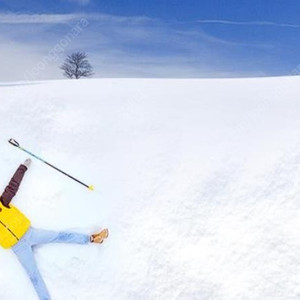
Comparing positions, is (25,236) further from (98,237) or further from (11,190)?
(98,237)

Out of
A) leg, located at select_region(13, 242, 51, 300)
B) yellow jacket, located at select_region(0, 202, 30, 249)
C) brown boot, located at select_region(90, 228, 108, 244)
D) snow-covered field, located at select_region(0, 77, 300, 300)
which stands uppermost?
snow-covered field, located at select_region(0, 77, 300, 300)

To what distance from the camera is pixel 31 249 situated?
784cm

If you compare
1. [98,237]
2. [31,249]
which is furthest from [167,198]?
[31,249]

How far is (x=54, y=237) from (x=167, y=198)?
6.69ft

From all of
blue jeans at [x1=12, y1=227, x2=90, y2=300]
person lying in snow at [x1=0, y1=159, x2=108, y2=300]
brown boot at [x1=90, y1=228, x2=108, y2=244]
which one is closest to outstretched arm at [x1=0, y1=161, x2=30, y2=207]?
person lying in snow at [x1=0, y1=159, x2=108, y2=300]

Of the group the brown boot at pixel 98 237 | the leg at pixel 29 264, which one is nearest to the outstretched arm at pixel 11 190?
the leg at pixel 29 264

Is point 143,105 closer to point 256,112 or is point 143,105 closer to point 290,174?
point 256,112

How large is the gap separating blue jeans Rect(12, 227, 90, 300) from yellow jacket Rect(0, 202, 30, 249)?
19cm

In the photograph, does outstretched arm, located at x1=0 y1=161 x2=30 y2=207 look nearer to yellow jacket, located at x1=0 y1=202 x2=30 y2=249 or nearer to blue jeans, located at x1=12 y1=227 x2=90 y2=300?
yellow jacket, located at x1=0 y1=202 x2=30 y2=249

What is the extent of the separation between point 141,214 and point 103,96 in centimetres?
486

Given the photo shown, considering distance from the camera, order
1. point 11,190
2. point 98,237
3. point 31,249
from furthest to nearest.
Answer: point 98,237 < point 31,249 < point 11,190

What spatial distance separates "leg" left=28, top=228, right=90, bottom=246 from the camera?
778cm

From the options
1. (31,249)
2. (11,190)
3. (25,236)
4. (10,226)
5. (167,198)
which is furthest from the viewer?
(167,198)

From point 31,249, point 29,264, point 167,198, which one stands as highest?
point 167,198
